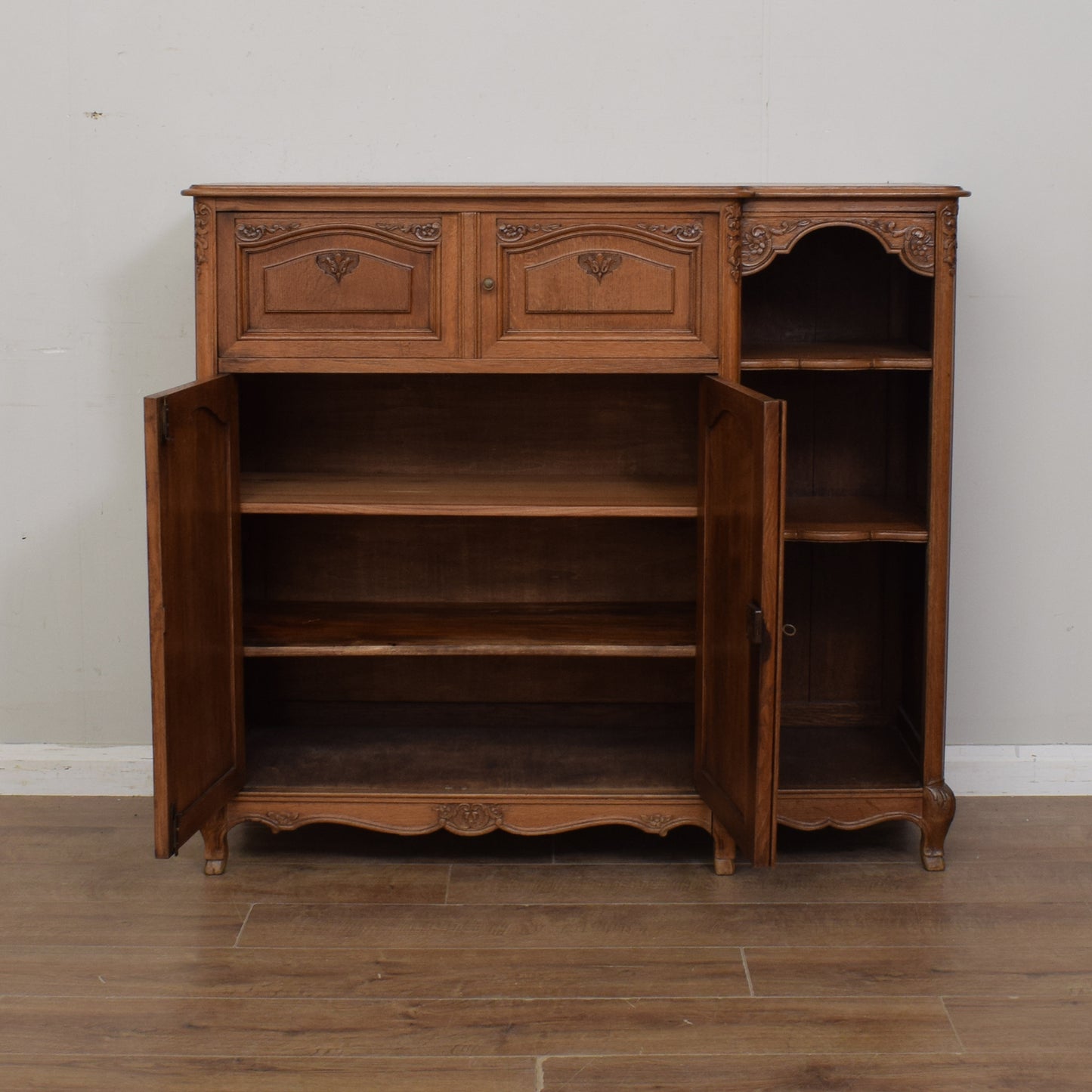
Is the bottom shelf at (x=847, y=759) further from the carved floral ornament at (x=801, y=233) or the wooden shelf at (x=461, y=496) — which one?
the carved floral ornament at (x=801, y=233)

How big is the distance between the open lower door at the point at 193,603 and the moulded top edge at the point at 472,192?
17.1 inches

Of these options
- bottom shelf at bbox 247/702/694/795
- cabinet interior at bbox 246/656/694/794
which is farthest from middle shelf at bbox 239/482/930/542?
bottom shelf at bbox 247/702/694/795

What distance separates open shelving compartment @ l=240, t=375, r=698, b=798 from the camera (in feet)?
11.7

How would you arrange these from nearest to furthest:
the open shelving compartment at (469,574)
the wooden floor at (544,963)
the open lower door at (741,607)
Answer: the wooden floor at (544,963), the open lower door at (741,607), the open shelving compartment at (469,574)

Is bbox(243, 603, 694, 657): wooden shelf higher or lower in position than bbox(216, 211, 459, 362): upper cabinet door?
lower

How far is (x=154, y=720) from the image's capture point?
2.85 meters

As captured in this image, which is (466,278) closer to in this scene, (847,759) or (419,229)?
(419,229)

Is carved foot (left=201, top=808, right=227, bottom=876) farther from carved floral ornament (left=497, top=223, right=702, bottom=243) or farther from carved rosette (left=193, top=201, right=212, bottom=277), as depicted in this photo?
carved floral ornament (left=497, top=223, right=702, bottom=243)

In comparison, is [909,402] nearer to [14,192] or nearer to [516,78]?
[516,78]

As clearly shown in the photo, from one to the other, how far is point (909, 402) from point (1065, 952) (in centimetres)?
142

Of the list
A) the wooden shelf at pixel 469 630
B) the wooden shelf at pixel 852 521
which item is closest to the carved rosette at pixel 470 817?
the wooden shelf at pixel 469 630

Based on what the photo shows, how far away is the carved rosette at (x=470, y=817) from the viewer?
333cm

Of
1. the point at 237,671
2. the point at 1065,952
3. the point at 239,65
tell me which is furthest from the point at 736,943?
the point at 239,65

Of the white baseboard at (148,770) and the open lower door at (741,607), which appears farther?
the white baseboard at (148,770)
